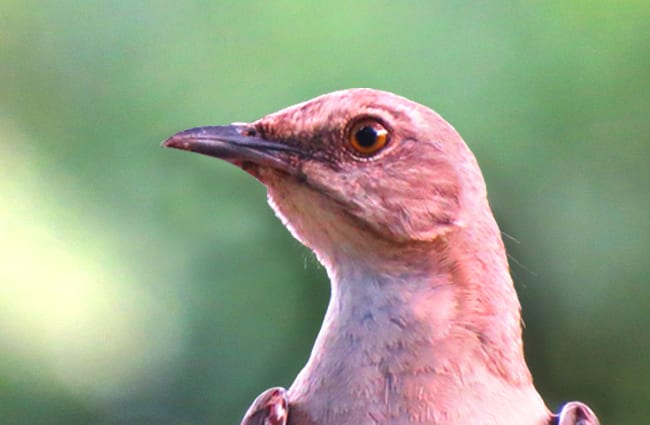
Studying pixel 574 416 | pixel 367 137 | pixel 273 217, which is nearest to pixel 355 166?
pixel 367 137

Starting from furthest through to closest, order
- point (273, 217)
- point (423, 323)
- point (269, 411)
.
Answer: point (273, 217), point (423, 323), point (269, 411)

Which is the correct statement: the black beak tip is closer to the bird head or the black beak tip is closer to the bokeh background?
the bird head

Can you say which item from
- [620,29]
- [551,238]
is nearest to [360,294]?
[551,238]

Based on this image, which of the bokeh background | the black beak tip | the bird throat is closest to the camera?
the bird throat

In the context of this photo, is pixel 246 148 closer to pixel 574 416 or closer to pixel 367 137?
pixel 367 137

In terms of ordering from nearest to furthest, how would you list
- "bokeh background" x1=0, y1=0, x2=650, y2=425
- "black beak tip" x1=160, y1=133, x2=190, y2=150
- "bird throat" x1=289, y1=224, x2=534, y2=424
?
"bird throat" x1=289, y1=224, x2=534, y2=424, "black beak tip" x1=160, y1=133, x2=190, y2=150, "bokeh background" x1=0, y1=0, x2=650, y2=425

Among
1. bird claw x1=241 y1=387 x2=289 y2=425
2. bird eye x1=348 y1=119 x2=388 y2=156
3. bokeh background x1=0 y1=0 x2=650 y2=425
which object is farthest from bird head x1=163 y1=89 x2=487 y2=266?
bokeh background x1=0 y1=0 x2=650 y2=425

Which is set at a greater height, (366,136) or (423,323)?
(366,136)

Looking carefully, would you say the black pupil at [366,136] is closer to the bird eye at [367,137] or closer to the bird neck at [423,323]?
the bird eye at [367,137]
